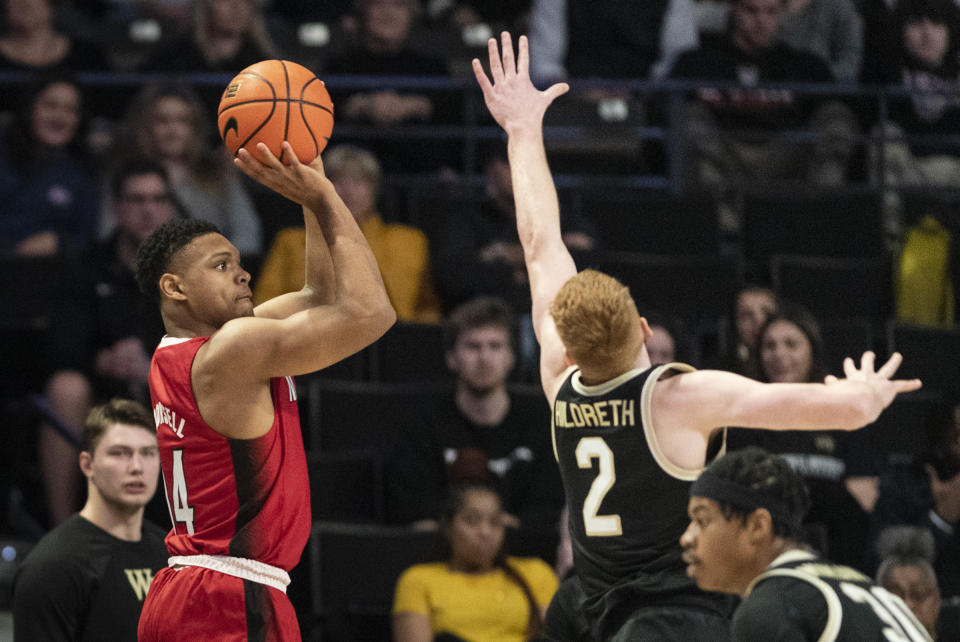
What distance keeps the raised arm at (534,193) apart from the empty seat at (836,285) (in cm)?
439

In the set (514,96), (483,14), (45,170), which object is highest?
(483,14)

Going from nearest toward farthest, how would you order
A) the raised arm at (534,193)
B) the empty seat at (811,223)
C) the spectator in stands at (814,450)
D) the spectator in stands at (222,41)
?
the raised arm at (534,193) < the spectator in stands at (814,450) < the spectator in stands at (222,41) < the empty seat at (811,223)

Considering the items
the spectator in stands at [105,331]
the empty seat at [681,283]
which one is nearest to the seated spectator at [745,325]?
the empty seat at [681,283]

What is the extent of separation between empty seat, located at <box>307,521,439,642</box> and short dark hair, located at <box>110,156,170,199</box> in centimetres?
246

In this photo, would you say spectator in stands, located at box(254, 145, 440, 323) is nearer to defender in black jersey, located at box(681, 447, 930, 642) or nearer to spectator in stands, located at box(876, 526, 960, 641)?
spectator in stands, located at box(876, 526, 960, 641)

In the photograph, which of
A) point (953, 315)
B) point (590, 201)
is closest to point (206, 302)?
point (590, 201)

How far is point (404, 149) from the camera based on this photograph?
9438 mm

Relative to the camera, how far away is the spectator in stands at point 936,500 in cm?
688

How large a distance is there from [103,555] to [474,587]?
2.23m

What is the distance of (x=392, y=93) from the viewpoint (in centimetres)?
942

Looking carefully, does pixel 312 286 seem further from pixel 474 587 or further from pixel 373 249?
pixel 373 249

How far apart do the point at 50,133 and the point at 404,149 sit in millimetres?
2467

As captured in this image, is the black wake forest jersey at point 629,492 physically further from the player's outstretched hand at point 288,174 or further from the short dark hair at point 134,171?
the short dark hair at point 134,171

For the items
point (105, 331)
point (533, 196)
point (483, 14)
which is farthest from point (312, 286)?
point (483, 14)
